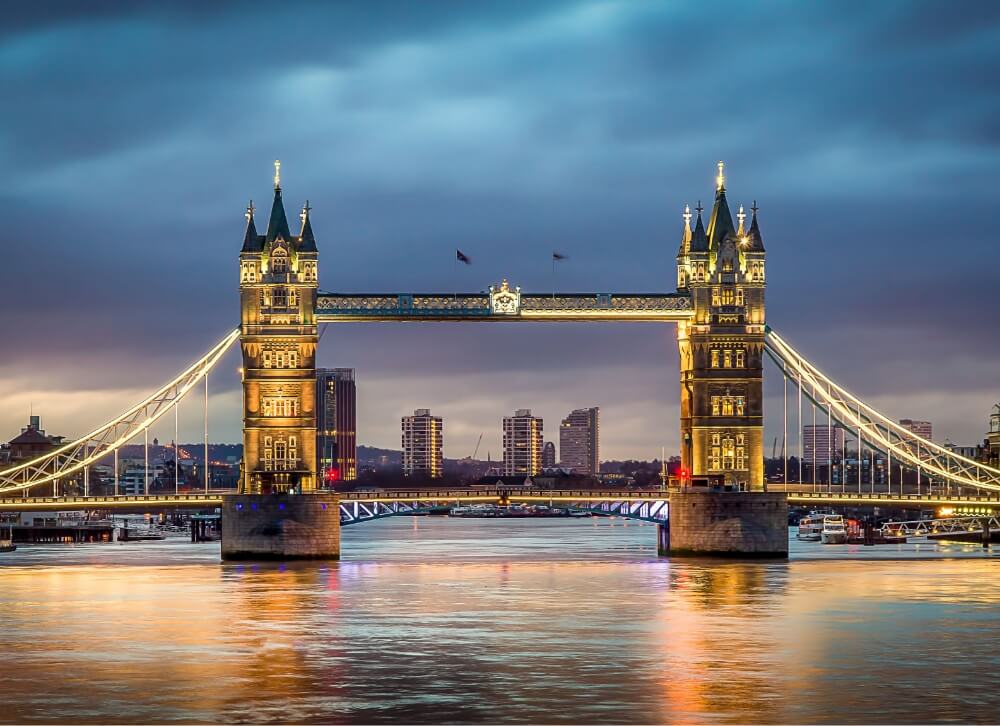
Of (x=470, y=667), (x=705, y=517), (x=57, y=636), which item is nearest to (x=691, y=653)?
(x=470, y=667)

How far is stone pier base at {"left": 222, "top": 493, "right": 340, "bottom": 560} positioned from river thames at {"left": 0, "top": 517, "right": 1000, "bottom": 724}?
13.0ft

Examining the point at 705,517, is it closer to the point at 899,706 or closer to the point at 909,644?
the point at 909,644

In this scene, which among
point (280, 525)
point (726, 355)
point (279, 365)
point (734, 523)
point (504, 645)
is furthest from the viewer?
point (726, 355)

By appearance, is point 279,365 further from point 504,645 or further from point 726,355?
point 504,645

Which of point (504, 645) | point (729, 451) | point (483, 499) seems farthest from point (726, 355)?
point (504, 645)

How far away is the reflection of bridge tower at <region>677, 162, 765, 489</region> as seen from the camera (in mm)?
123500

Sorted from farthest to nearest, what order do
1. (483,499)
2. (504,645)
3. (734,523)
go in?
(483,499) < (734,523) < (504,645)

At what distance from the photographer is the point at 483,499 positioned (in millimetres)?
127188

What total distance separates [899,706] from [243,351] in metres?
78.1

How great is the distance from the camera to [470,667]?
58.6 meters

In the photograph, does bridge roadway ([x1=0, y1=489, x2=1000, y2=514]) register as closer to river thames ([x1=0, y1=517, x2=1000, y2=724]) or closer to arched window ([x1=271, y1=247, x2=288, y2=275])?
river thames ([x1=0, y1=517, x2=1000, y2=724])

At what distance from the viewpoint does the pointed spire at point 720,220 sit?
125469mm

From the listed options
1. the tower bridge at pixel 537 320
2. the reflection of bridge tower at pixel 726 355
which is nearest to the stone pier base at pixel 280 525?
the tower bridge at pixel 537 320

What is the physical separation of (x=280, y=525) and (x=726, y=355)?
3147cm
